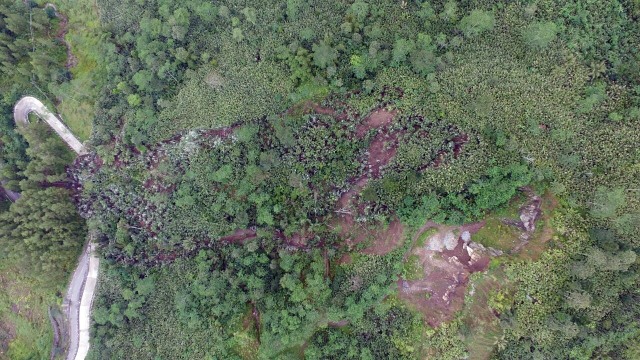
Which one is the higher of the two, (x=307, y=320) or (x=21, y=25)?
(x=21, y=25)

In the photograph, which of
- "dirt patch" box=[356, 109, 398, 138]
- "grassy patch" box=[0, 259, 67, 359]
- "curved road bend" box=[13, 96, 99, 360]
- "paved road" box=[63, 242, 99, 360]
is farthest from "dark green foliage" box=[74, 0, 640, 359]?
"grassy patch" box=[0, 259, 67, 359]

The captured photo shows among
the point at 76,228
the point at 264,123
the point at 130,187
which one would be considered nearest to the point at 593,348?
the point at 264,123

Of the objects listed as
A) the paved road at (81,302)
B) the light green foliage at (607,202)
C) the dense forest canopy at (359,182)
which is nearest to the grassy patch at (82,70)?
the dense forest canopy at (359,182)

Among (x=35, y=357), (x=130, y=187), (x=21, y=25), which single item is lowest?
→ (x=35, y=357)

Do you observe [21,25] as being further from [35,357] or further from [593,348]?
[593,348]

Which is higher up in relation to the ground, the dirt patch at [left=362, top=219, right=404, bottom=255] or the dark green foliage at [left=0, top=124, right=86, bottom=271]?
the dark green foliage at [left=0, top=124, right=86, bottom=271]

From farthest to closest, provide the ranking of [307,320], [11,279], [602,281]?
[11,279]
[307,320]
[602,281]

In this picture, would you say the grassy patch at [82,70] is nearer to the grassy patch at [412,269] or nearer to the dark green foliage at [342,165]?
the dark green foliage at [342,165]

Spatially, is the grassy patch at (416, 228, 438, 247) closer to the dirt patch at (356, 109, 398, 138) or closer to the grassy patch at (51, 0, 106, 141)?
the dirt patch at (356, 109, 398, 138)

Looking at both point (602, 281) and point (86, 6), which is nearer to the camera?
point (602, 281)
